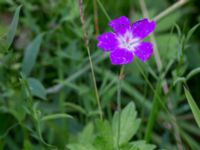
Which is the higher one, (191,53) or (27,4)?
(27,4)

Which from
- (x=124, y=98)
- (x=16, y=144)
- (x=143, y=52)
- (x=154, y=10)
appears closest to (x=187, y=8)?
(x=154, y=10)

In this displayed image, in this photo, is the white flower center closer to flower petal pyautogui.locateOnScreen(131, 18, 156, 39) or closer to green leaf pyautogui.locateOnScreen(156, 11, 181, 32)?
flower petal pyautogui.locateOnScreen(131, 18, 156, 39)

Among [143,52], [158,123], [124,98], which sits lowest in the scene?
[158,123]

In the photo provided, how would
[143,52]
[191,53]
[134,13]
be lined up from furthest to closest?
[134,13], [191,53], [143,52]

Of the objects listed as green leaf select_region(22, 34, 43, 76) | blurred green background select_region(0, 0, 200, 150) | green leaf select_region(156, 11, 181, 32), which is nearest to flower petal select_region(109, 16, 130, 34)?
blurred green background select_region(0, 0, 200, 150)

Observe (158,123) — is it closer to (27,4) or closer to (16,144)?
(16,144)
